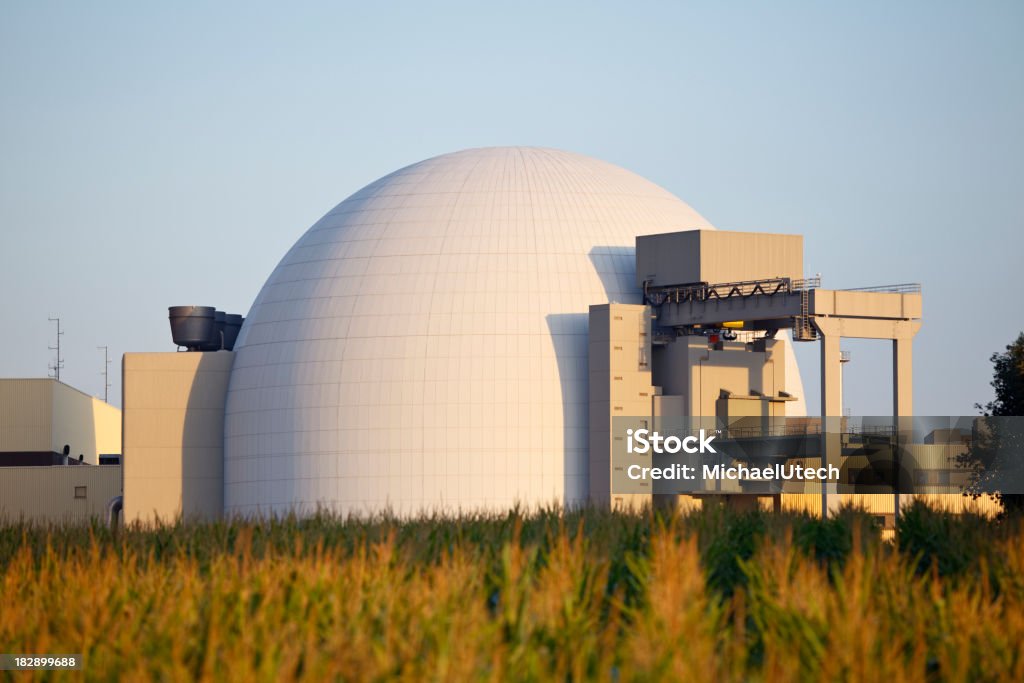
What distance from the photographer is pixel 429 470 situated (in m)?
70.6

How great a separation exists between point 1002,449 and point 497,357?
2256 cm

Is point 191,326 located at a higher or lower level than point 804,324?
higher

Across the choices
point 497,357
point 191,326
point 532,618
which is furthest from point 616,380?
point 532,618

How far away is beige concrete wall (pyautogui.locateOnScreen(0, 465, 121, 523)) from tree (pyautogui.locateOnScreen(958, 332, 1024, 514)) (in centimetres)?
4961

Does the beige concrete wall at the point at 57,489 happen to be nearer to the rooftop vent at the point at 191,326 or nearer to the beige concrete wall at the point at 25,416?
the rooftop vent at the point at 191,326

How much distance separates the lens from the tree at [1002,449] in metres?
63.0

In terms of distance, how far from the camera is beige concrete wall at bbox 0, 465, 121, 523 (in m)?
90.5

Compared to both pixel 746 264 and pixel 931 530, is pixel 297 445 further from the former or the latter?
pixel 931 530

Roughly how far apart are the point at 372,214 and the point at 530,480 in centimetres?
1709

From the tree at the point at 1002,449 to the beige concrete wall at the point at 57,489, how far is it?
163ft

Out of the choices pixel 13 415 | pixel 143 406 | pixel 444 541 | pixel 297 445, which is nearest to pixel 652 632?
pixel 444 541

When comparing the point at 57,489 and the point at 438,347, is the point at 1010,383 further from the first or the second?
the point at 57,489

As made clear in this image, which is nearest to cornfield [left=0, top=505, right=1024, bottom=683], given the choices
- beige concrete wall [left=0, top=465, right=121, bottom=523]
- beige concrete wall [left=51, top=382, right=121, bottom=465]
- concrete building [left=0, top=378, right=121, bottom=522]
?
concrete building [left=0, top=378, right=121, bottom=522]

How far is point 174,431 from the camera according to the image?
3182 inches
